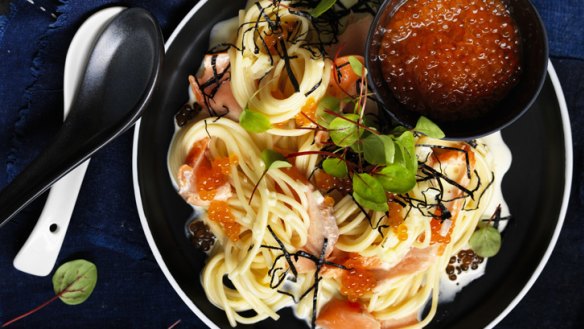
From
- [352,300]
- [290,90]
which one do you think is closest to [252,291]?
[352,300]

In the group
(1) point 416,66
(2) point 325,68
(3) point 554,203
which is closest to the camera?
(1) point 416,66

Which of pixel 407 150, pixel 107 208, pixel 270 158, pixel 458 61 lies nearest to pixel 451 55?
pixel 458 61

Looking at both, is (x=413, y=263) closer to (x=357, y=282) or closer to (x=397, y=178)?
(x=357, y=282)

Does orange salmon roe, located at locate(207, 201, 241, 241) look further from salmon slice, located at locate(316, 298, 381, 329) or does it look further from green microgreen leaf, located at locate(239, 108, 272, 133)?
salmon slice, located at locate(316, 298, 381, 329)

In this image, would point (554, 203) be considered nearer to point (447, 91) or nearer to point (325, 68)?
point (447, 91)

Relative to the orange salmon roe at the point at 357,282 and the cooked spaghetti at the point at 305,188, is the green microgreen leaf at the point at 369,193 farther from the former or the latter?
the orange salmon roe at the point at 357,282
